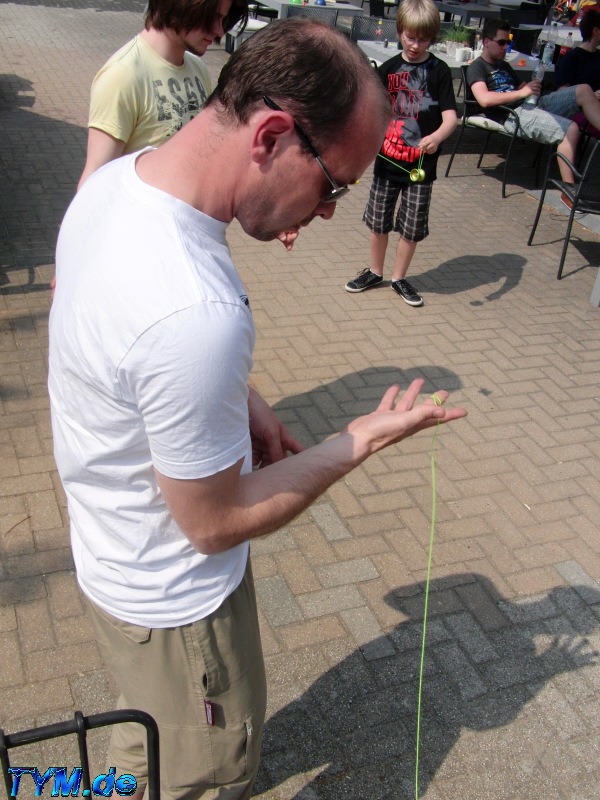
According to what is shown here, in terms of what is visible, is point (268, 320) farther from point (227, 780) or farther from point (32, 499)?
point (227, 780)

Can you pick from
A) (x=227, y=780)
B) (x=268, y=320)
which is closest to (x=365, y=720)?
(x=227, y=780)

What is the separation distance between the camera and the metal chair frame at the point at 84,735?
1.25 m

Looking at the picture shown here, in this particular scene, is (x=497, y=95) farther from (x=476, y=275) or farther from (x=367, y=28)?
(x=367, y=28)

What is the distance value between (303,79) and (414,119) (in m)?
3.99

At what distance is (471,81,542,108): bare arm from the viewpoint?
7.52m

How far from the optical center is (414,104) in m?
4.94

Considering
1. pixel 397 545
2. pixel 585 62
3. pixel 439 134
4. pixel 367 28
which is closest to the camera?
pixel 397 545

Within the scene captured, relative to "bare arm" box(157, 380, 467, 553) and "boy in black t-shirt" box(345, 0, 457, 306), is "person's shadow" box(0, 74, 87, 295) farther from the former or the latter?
"bare arm" box(157, 380, 467, 553)

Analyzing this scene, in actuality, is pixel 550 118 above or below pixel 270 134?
below

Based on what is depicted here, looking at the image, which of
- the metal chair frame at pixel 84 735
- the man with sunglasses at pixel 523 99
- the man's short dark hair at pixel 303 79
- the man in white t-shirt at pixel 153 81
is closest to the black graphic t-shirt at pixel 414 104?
the man in white t-shirt at pixel 153 81

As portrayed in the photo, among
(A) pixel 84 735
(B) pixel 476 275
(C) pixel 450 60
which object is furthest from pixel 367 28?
(A) pixel 84 735

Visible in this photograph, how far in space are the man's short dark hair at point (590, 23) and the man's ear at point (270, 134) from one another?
26.1ft

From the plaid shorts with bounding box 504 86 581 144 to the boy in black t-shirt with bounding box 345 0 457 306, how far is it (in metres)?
3.02

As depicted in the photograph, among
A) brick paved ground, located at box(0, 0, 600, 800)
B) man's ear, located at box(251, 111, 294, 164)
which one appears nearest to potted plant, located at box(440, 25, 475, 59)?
brick paved ground, located at box(0, 0, 600, 800)
